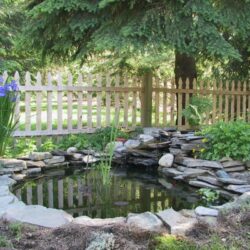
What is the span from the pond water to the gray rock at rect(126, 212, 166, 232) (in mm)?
687

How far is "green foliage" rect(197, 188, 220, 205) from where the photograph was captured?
14.2ft

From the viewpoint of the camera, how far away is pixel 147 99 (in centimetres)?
753

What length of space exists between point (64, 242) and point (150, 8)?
435 centimetres

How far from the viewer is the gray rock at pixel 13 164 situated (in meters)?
5.25

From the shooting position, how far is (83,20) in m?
6.33

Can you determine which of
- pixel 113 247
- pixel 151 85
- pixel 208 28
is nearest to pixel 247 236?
pixel 113 247

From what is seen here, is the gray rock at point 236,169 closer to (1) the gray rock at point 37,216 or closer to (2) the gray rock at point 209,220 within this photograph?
(2) the gray rock at point 209,220

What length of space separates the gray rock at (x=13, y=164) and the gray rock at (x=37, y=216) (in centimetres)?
193

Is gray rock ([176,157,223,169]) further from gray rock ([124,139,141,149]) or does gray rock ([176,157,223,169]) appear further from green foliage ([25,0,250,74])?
green foliage ([25,0,250,74])

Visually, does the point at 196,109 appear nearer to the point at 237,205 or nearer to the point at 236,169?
the point at 236,169

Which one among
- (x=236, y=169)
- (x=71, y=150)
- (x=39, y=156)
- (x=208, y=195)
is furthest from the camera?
(x=71, y=150)

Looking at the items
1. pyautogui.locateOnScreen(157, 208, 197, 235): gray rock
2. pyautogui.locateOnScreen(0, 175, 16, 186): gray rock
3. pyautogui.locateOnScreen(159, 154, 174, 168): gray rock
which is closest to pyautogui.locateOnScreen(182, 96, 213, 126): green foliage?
pyautogui.locateOnScreen(159, 154, 174, 168): gray rock

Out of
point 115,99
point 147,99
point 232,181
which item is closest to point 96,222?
point 232,181

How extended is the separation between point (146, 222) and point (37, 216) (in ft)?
2.89
